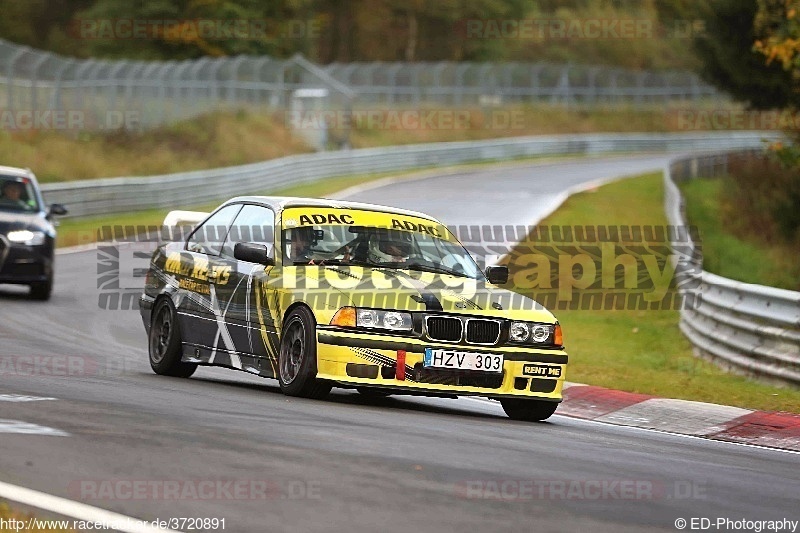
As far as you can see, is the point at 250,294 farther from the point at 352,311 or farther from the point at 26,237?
the point at 26,237

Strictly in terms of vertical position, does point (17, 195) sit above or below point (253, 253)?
below

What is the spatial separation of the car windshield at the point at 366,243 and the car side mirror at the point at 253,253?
6.0 inches

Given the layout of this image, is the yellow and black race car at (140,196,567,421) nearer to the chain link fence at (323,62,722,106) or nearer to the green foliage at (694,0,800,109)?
the green foliage at (694,0,800,109)

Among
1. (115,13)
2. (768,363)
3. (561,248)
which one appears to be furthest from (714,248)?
(115,13)

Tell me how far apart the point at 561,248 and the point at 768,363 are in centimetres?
1283

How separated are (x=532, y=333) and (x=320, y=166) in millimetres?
36165

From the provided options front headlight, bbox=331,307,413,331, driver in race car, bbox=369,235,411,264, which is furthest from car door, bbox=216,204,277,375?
front headlight, bbox=331,307,413,331

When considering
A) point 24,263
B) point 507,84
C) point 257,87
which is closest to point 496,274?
point 24,263

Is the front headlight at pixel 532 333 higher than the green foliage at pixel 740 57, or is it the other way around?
the green foliage at pixel 740 57

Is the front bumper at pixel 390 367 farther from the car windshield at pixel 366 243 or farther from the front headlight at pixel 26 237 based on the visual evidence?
the front headlight at pixel 26 237

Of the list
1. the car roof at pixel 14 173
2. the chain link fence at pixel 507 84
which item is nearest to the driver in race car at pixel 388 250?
the car roof at pixel 14 173

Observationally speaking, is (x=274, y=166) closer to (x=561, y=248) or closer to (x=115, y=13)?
(x=561, y=248)

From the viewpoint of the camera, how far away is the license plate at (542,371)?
10453 millimetres

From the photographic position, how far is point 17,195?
A: 765 inches
